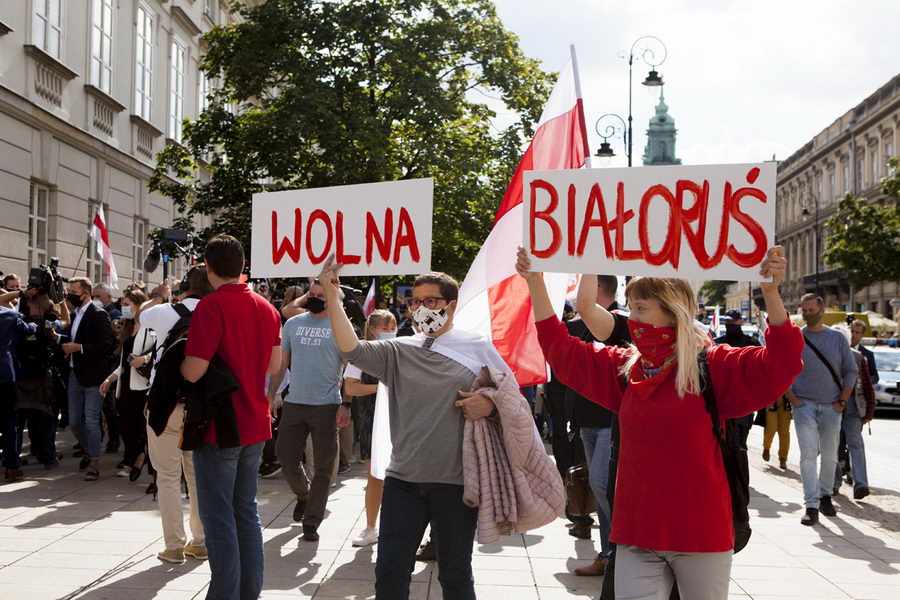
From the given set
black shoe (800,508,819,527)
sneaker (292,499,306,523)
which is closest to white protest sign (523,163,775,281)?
sneaker (292,499,306,523)

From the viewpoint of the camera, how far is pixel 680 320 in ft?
11.5

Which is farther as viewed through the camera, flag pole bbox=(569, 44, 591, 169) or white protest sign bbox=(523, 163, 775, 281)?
flag pole bbox=(569, 44, 591, 169)

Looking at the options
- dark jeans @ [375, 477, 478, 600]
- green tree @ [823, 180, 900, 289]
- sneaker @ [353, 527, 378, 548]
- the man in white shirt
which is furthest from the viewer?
green tree @ [823, 180, 900, 289]

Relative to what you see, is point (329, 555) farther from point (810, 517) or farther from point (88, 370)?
point (88, 370)

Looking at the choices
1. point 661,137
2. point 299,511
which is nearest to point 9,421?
point 299,511

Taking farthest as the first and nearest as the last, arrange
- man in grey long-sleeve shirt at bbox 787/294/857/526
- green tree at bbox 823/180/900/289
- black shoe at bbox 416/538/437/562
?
green tree at bbox 823/180/900/289 → man in grey long-sleeve shirt at bbox 787/294/857/526 → black shoe at bbox 416/538/437/562

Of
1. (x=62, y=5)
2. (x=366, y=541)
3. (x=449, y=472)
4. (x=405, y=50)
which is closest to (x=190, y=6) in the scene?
(x=405, y=50)

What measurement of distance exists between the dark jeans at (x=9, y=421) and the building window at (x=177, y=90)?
18620 mm

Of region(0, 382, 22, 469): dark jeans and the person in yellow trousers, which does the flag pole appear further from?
the person in yellow trousers

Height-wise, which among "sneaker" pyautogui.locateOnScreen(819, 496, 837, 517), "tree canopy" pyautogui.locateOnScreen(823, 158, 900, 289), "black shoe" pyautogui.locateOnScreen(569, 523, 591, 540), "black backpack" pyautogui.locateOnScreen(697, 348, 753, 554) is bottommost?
"sneaker" pyautogui.locateOnScreen(819, 496, 837, 517)

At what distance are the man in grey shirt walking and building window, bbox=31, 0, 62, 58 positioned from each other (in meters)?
14.9

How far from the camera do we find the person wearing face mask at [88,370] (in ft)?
32.5

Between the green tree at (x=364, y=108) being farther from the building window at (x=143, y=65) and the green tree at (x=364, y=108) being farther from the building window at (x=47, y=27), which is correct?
the building window at (x=47, y=27)

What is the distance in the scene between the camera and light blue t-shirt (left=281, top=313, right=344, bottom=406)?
7.38m
